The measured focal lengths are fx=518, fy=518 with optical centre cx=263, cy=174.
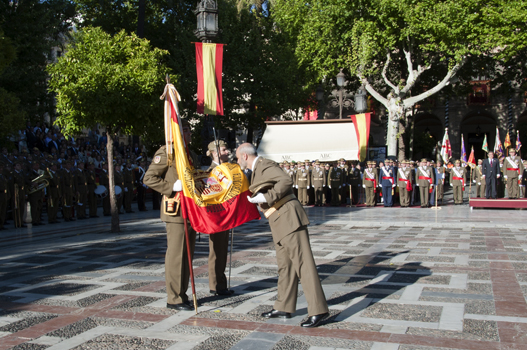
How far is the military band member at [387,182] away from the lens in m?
21.2

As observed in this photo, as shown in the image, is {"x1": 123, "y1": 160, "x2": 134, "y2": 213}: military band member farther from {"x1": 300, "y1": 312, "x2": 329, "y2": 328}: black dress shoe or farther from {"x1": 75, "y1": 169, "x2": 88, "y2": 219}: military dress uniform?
{"x1": 300, "y1": 312, "x2": 329, "y2": 328}: black dress shoe

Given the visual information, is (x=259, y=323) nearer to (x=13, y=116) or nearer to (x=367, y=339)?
(x=367, y=339)

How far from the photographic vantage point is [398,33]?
31.9m

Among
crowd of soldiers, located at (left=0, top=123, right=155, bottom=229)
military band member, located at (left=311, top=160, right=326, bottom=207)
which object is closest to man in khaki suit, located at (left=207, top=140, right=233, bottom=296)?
crowd of soldiers, located at (left=0, top=123, right=155, bottom=229)

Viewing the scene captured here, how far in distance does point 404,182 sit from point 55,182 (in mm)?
13262

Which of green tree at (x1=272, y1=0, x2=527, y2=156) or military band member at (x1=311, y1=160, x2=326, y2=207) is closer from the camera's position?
military band member at (x1=311, y1=160, x2=326, y2=207)

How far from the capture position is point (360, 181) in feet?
75.9

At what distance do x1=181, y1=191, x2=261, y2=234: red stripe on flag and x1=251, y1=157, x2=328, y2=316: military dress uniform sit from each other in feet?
2.70

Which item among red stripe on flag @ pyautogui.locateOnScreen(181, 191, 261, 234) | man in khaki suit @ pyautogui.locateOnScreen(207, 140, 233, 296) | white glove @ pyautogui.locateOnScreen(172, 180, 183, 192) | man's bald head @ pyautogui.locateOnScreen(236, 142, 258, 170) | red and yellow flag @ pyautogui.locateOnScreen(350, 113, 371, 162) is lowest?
man in khaki suit @ pyautogui.locateOnScreen(207, 140, 233, 296)

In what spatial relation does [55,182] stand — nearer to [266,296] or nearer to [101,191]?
[101,191]

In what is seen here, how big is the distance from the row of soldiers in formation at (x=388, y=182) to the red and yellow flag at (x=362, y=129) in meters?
0.80

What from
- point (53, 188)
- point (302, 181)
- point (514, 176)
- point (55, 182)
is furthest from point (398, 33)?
point (53, 188)

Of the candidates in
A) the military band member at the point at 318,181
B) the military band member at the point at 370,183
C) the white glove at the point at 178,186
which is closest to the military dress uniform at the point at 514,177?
the military band member at the point at 370,183

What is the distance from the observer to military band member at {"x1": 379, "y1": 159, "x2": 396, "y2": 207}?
69.5 ft
